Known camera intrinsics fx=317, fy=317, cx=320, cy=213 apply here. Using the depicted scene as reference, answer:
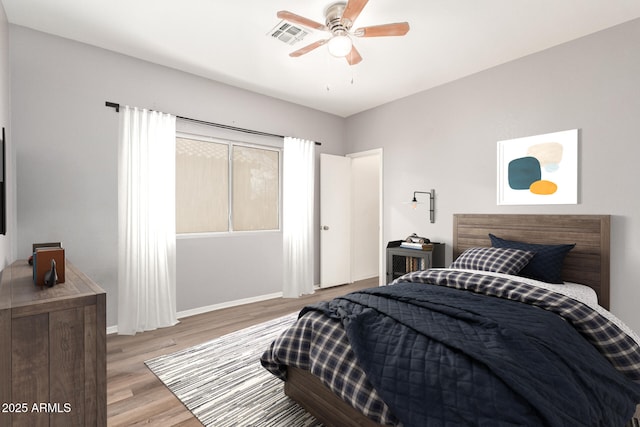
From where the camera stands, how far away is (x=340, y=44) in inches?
89.5

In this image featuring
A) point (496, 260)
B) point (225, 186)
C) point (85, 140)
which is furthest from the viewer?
point (225, 186)

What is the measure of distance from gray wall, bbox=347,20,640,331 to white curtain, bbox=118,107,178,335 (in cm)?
272

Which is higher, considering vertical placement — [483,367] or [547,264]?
[547,264]

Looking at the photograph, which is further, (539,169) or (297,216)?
(297,216)

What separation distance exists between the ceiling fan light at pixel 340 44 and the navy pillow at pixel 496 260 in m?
2.08

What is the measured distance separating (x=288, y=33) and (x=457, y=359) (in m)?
2.61

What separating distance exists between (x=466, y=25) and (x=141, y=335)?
3911mm

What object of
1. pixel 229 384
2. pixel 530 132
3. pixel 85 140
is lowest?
pixel 229 384

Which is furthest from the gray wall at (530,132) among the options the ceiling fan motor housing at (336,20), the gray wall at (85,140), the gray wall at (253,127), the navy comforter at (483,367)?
the gray wall at (85,140)

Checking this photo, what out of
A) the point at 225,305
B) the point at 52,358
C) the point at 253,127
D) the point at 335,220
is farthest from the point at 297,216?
the point at 52,358

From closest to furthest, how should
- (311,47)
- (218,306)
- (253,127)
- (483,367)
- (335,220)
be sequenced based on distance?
(483,367)
(311,47)
(218,306)
(253,127)
(335,220)

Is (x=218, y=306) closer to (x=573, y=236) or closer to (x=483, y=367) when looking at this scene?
(x=483, y=367)

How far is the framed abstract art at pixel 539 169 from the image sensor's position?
280cm

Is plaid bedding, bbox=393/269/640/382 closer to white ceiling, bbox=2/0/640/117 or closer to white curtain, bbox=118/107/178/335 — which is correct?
white ceiling, bbox=2/0/640/117
